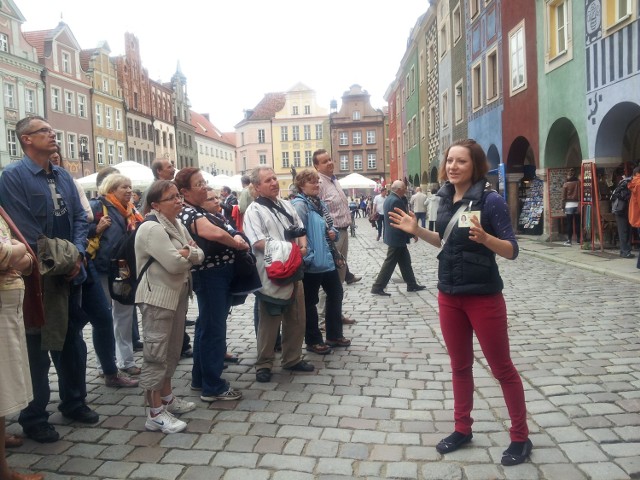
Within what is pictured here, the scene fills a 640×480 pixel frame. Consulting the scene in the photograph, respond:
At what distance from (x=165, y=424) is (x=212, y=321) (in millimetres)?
845

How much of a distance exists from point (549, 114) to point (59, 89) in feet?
119

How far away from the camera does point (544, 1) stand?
16.1 meters

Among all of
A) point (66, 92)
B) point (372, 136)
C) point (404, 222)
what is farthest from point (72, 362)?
point (372, 136)

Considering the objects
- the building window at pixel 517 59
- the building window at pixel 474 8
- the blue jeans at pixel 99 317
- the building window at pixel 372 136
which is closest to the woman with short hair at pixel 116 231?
the blue jeans at pixel 99 317

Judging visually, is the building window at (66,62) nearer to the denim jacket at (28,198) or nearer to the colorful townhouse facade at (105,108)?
the colorful townhouse facade at (105,108)

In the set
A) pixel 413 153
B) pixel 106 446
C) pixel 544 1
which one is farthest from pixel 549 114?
pixel 413 153

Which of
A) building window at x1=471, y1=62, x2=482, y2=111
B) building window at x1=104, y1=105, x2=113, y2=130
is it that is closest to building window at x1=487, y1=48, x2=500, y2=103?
building window at x1=471, y1=62, x2=482, y2=111

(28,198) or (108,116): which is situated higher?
(108,116)

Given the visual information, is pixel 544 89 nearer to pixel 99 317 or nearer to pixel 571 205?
pixel 571 205

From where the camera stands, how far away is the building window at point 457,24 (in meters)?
24.5

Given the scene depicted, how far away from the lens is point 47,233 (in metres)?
4.17

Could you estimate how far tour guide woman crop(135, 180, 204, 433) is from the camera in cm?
405

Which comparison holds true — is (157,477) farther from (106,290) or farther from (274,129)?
(274,129)

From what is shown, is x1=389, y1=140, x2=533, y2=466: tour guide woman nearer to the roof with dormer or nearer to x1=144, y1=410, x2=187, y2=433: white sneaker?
x1=144, y1=410, x2=187, y2=433: white sneaker
